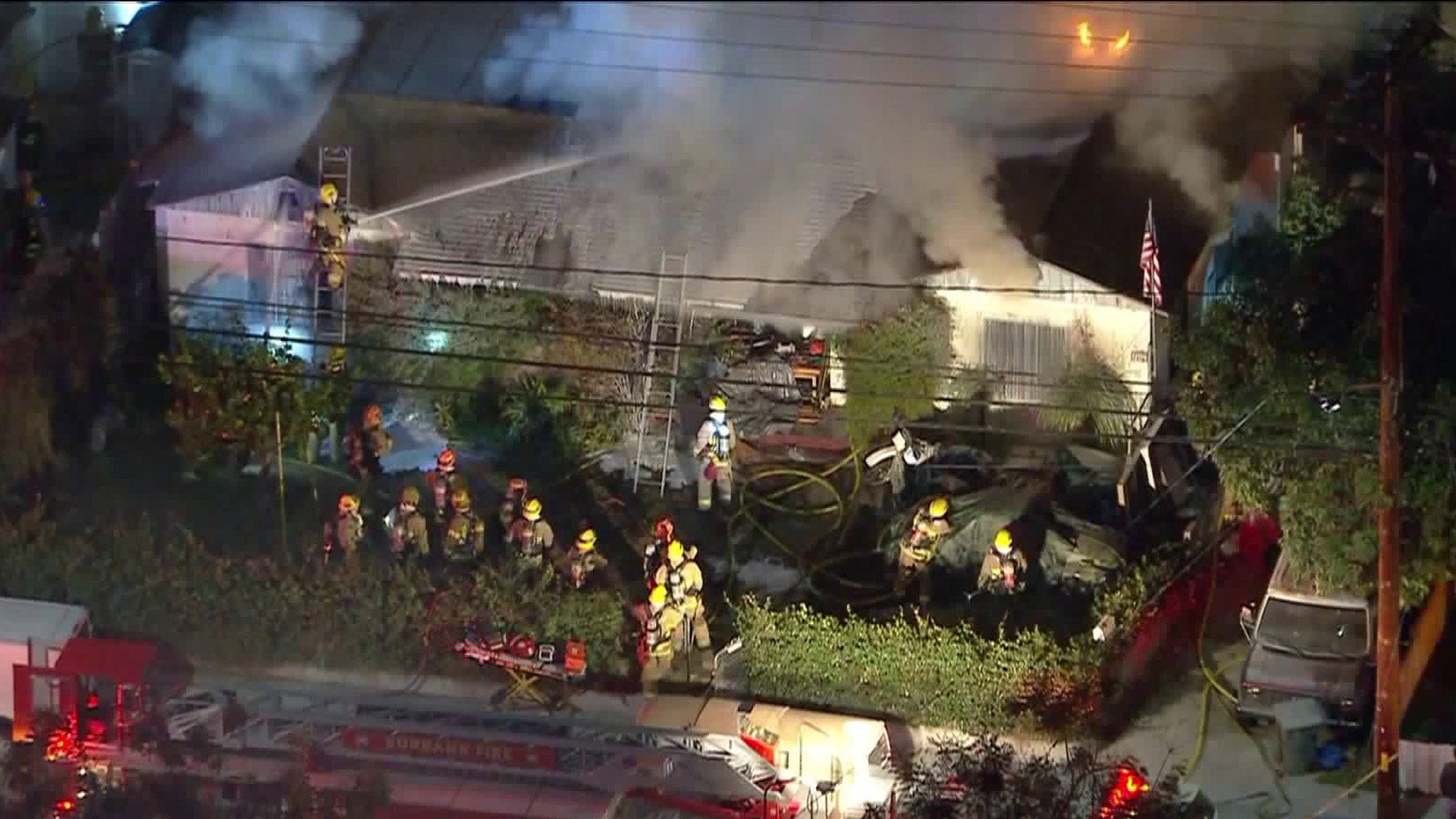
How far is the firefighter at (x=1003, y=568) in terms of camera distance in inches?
317

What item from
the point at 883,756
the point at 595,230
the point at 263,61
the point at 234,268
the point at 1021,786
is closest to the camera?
the point at 1021,786

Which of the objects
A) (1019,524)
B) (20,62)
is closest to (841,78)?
(1019,524)

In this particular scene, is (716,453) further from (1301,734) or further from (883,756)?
(1301,734)

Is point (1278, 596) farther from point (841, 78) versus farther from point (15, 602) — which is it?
point (15, 602)

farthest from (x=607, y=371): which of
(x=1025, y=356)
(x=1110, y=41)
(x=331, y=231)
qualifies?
(x=1110, y=41)

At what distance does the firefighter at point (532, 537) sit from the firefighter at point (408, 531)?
1.23ft

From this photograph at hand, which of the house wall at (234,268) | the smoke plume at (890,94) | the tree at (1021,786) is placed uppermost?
the smoke plume at (890,94)

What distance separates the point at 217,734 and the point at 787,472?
263 centimetres

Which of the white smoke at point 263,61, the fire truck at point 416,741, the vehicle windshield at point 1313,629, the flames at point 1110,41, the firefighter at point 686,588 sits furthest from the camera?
the flames at point 1110,41

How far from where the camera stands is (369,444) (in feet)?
28.0

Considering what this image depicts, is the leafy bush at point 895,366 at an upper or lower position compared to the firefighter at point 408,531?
upper

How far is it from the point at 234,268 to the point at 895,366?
312 cm

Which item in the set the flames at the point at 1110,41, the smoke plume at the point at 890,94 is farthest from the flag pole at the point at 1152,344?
the flames at the point at 1110,41

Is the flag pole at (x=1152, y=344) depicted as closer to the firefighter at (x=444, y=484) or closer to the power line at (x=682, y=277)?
the power line at (x=682, y=277)
